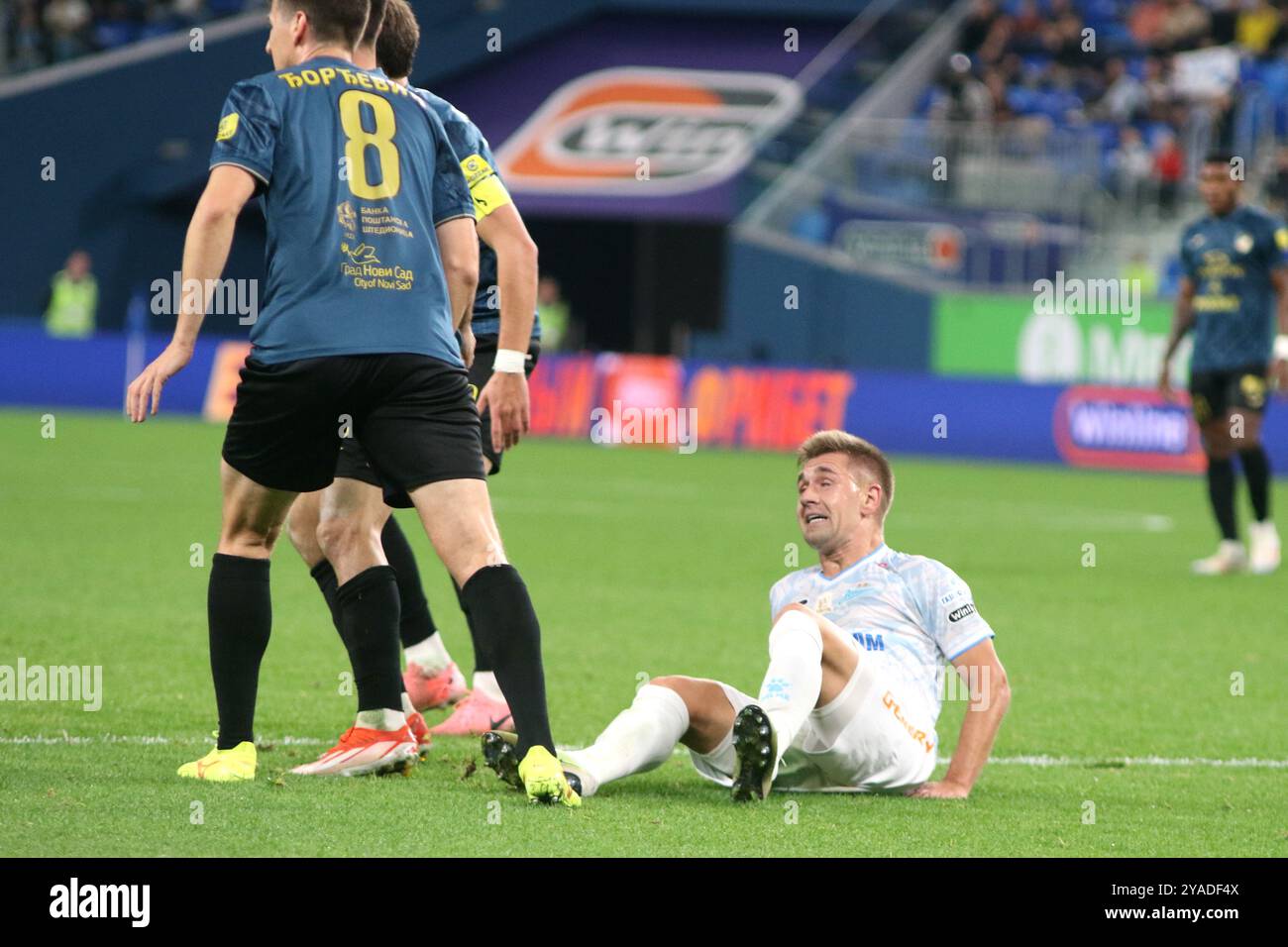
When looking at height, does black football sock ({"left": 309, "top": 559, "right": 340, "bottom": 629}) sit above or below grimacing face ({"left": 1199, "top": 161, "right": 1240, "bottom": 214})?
below

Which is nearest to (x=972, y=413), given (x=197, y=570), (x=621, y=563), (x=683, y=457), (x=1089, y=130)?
(x=683, y=457)

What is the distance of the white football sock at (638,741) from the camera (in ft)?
17.3

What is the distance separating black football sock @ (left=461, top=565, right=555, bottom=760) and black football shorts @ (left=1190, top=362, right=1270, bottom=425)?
8.59 meters

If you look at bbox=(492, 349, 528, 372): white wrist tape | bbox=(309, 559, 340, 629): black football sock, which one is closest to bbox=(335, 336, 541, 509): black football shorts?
bbox=(492, 349, 528, 372): white wrist tape

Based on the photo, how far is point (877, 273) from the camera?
27.3m

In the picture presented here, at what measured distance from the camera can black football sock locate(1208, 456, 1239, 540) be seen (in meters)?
12.7

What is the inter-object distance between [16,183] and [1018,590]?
76.3ft

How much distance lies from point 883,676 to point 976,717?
292mm

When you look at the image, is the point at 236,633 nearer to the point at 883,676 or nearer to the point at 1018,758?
the point at 883,676

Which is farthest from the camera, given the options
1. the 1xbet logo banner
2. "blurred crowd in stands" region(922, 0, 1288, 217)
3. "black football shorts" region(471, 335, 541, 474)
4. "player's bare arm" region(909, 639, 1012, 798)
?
the 1xbet logo banner

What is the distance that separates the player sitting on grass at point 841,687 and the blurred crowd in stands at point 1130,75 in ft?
72.0

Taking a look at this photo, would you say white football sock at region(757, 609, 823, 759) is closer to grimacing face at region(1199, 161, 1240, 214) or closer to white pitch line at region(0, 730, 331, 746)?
white pitch line at region(0, 730, 331, 746)

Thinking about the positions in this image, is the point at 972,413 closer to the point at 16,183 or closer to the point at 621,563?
the point at 621,563
